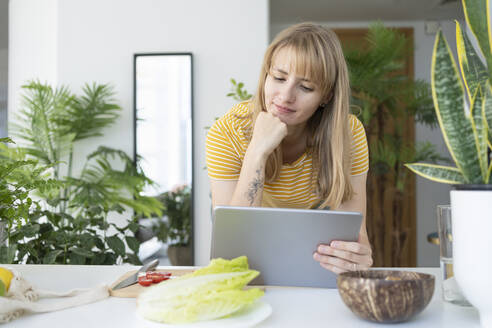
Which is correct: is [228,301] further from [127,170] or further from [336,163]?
[127,170]

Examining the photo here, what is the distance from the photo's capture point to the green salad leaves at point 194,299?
2.43 feet

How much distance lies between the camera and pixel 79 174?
3.66 metres

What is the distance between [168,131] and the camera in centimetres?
364

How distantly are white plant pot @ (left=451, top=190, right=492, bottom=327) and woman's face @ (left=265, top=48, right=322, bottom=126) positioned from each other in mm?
785

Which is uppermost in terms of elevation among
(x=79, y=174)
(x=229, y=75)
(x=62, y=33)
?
(x=62, y=33)

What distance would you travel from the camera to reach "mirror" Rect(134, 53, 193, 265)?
363 centimetres

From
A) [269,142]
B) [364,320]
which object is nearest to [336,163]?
[269,142]

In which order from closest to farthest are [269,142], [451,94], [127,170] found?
[451,94] → [269,142] → [127,170]

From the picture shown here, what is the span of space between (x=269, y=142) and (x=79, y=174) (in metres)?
2.61

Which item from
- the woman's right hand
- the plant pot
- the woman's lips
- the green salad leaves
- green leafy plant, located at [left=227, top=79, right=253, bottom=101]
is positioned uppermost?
green leafy plant, located at [left=227, top=79, right=253, bottom=101]

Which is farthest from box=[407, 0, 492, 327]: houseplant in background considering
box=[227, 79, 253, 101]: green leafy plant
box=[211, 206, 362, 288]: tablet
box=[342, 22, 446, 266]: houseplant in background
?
box=[342, 22, 446, 266]: houseplant in background

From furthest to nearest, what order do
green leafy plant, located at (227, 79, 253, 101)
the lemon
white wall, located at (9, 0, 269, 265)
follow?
1. white wall, located at (9, 0, 269, 265)
2. green leafy plant, located at (227, 79, 253, 101)
3. the lemon

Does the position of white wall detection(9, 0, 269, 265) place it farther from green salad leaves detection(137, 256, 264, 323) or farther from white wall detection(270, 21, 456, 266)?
green salad leaves detection(137, 256, 264, 323)

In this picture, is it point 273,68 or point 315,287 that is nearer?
point 315,287
